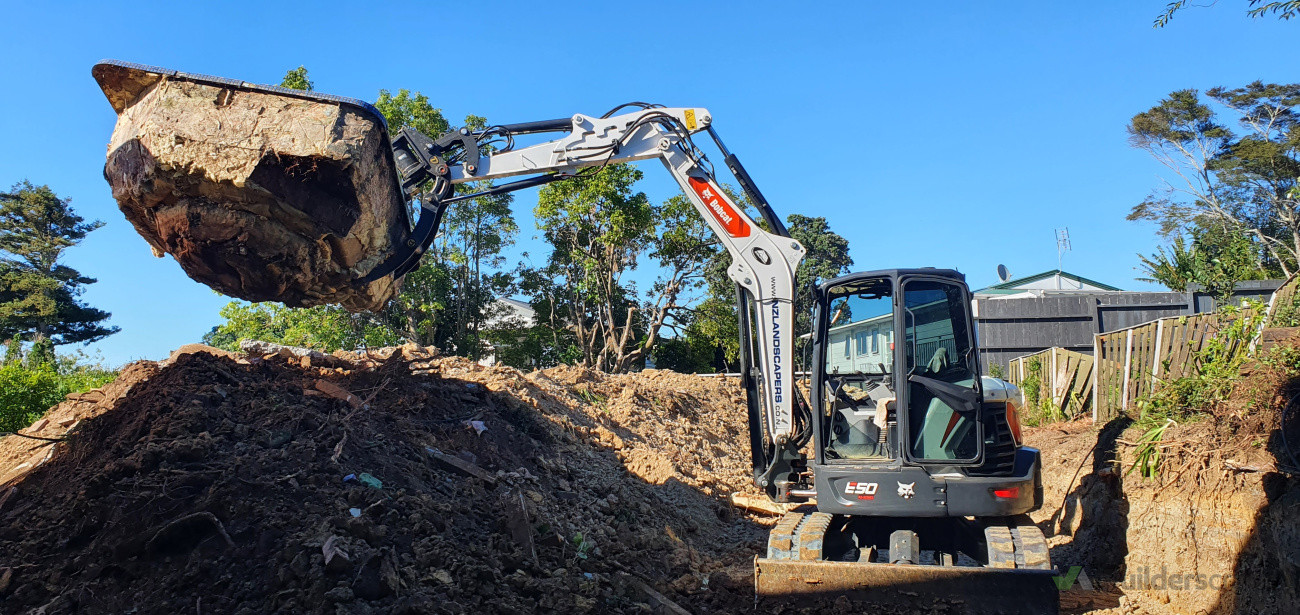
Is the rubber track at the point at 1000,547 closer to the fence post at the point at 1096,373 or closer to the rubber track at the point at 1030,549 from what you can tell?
the rubber track at the point at 1030,549

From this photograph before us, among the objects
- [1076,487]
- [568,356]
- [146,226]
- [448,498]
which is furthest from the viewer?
[568,356]

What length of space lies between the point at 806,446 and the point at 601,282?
48.9ft

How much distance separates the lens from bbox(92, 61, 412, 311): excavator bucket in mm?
5215

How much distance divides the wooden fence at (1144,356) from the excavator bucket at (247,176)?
276 inches

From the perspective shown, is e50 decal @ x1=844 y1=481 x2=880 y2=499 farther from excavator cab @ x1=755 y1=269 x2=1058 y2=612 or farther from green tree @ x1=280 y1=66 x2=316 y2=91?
green tree @ x1=280 y1=66 x2=316 y2=91

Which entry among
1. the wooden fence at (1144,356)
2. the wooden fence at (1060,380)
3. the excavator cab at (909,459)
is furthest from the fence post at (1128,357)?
the excavator cab at (909,459)

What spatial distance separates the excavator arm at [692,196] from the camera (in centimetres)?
607

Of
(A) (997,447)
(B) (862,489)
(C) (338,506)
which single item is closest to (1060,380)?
(A) (997,447)

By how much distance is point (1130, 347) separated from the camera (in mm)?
9844

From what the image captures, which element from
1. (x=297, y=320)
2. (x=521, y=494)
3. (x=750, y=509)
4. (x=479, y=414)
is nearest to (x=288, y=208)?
(x=521, y=494)

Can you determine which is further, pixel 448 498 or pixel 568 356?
pixel 568 356

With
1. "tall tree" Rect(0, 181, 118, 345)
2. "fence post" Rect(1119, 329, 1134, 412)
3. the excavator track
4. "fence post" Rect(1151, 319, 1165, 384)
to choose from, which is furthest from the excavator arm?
"tall tree" Rect(0, 181, 118, 345)

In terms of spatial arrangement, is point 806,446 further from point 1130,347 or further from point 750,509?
point 1130,347

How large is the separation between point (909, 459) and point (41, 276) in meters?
31.1
